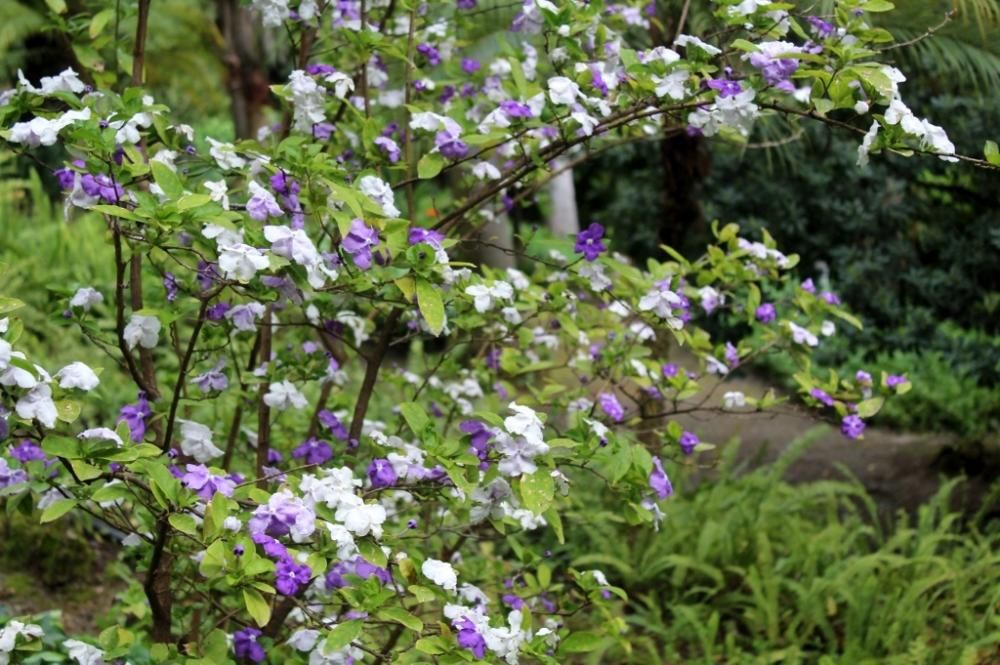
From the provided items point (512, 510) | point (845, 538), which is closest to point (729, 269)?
point (512, 510)

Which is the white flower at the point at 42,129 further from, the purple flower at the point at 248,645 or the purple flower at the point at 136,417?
the purple flower at the point at 248,645

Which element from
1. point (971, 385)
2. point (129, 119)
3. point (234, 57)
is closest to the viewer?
point (129, 119)

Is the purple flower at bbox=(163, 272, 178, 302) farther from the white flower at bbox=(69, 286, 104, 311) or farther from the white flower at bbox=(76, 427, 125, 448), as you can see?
the white flower at bbox=(76, 427, 125, 448)

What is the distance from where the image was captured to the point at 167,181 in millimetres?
1854

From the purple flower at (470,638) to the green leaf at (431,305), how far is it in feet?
1.55

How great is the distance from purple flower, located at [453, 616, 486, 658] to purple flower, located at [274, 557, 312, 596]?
0.26 metres

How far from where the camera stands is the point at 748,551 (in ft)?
13.2

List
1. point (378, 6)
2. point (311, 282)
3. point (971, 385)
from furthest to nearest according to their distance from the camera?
point (971, 385) → point (378, 6) → point (311, 282)

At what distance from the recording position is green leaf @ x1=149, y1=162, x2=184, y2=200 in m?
1.84

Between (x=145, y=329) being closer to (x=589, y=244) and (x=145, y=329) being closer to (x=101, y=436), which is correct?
(x=101, y=436)

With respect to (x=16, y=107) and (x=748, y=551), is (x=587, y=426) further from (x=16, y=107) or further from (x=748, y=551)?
(x=748, y=551)

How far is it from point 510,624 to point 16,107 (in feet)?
4.22

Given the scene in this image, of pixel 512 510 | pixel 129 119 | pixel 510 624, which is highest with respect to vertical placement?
pixel 129 119

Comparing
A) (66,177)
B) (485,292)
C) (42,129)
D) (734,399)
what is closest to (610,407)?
(734,399)
